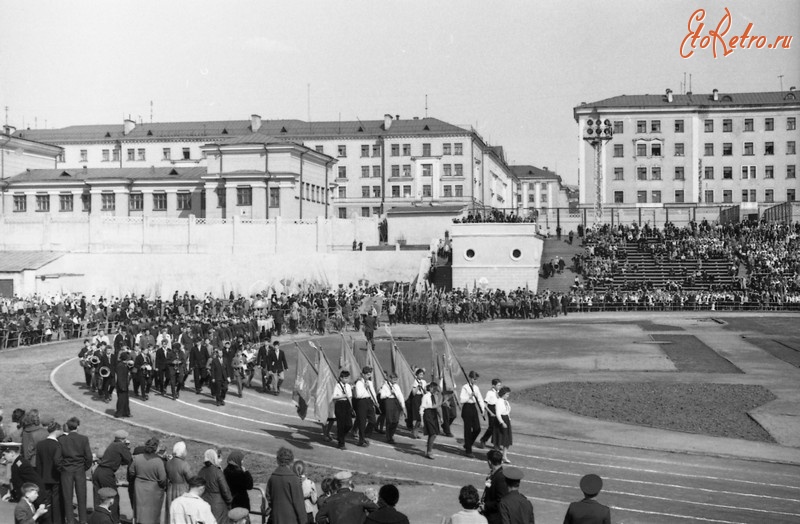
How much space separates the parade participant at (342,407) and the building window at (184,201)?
55559 mm

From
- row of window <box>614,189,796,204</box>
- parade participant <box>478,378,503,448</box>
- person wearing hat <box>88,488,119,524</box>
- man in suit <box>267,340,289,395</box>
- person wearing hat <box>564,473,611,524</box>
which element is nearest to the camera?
person wearing hat <box>564,473,611,524</box>

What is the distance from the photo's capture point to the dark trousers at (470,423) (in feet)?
60.7

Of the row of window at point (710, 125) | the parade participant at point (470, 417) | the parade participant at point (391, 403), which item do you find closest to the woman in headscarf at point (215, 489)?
the parade participant at point (470, 417)

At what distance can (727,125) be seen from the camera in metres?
96.3

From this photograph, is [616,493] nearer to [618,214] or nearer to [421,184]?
[618,214]

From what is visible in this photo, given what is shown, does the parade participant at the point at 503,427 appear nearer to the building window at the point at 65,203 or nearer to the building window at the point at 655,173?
the building window at the point at 65,203

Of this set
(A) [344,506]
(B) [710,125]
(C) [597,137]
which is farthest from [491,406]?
(B) [710,125]

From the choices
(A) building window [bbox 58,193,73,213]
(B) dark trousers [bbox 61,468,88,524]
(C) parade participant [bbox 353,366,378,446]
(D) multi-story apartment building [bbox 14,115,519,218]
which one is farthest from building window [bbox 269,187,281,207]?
(B) dark trousers [bbox 61,468,88,524]

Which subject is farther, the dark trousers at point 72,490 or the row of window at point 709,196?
the row of window at point 709,196

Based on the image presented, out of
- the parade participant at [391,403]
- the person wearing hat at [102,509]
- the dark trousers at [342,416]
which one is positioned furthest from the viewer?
the parade participant at [391,403]

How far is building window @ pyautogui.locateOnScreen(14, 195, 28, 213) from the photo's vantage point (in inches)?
2810

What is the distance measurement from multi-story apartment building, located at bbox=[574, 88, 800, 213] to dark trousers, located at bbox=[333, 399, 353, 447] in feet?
264

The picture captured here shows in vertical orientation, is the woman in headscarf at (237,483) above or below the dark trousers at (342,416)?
above

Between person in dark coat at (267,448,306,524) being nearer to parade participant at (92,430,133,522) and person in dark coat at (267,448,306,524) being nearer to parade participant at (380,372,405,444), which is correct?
parade participant at (92,430,133,522)
